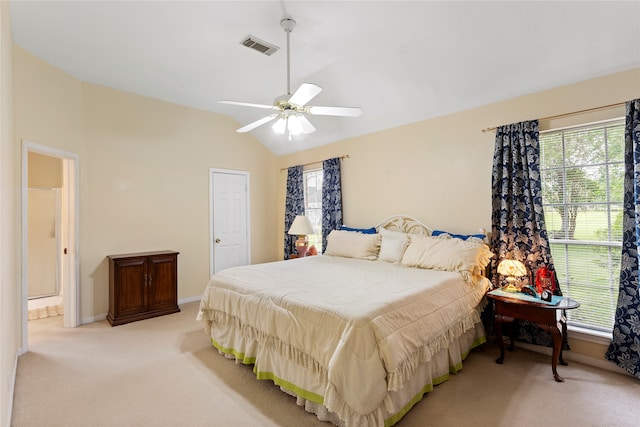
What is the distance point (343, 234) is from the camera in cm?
420

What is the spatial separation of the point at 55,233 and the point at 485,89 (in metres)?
6.46

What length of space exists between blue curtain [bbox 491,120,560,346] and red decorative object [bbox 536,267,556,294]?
7 cm

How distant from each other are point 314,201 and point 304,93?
3.10 metres

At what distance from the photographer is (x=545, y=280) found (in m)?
2.71

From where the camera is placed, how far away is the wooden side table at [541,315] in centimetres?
248

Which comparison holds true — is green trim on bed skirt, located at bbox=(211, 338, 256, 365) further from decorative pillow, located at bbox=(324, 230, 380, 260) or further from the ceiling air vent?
the ceiling air vent

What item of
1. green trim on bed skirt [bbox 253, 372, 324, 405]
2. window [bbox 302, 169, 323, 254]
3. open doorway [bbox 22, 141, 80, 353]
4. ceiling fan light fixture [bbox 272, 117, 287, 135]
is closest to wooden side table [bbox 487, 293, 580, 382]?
green trim on bed skirt [bbox 253, 372, 324, 405]

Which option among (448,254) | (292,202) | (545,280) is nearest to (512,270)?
(545,280)

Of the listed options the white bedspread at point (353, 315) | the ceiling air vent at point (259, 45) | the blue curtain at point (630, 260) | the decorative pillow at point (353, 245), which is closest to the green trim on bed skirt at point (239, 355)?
the white bedspread at point (353, 315)

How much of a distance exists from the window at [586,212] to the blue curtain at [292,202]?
3.49 m

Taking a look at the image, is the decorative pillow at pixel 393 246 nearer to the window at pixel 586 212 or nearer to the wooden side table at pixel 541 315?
the wooden side table at pixel 541 315

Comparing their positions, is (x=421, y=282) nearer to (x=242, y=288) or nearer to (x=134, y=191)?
(x=242, y=288)

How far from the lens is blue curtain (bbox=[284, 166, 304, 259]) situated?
17.9 feet

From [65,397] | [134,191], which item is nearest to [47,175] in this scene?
[134,191]
